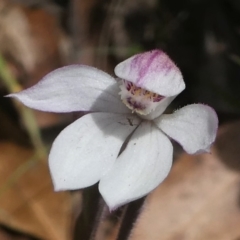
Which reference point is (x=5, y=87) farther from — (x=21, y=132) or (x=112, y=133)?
(x=112, y=133)

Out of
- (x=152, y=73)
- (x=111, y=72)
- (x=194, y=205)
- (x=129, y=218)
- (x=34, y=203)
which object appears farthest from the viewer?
(x=111, y=72)

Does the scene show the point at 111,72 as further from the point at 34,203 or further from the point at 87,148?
the point at 87,148

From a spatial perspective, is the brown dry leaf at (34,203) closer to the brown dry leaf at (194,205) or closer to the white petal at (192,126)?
the brown dry leaf at (194,205)

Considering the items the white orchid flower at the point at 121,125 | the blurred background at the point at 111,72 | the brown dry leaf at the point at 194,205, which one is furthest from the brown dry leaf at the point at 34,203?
the white orchid flower at the point at 121,125

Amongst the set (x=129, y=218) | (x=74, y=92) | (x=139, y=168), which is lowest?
(x=129, y=218)

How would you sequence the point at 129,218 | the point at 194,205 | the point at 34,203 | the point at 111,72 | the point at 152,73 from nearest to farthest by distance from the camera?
the point at 152,73, the point at 129,218, the point at 194,205, the point at 34,203, the point at 111,72

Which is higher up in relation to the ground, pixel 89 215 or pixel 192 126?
pixel 192 126

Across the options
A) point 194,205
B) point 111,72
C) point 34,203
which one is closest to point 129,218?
point 194,205

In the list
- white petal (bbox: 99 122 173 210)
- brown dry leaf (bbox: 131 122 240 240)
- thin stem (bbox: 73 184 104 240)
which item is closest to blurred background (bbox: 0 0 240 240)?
brown dry leaf (bbox: 131 122 240 240)
